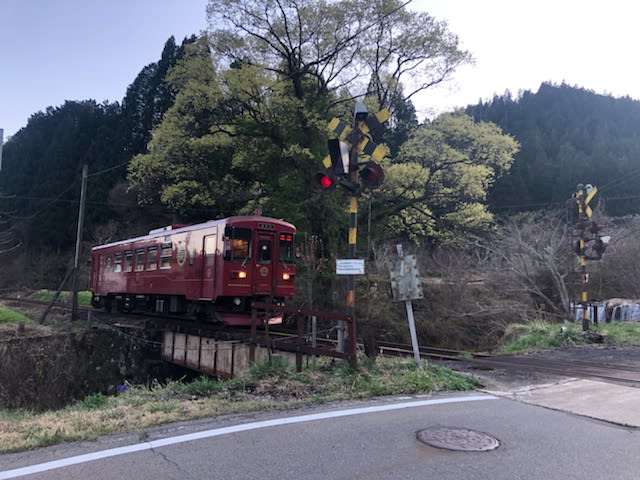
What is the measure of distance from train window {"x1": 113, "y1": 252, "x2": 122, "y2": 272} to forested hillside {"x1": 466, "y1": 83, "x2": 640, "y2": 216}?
31009 mm

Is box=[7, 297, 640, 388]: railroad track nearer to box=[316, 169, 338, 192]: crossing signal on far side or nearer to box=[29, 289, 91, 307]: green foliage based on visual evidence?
box=[316, 169, 338, 192]: crossing signal on far side

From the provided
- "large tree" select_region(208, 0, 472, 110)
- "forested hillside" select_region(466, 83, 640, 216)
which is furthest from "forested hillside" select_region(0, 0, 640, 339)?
"forested hillside" select_region(466, 83, 640, 216)

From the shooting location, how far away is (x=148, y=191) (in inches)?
1001

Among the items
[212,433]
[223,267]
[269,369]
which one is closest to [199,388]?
[269,369]

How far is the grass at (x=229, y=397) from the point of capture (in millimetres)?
5406

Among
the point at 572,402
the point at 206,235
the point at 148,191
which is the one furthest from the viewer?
the point at 148,191

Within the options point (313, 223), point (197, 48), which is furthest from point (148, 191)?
point (313, 223)

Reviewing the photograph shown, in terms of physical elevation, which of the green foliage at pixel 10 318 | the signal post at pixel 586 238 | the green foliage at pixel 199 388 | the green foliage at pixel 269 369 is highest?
the signal post at pixel 586 238

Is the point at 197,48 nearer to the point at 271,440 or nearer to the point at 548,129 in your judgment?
the point at 271,440

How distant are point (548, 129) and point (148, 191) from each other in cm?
4611

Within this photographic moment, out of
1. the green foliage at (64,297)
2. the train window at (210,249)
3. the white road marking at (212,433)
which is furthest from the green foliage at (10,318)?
the white road marking at (212,433)

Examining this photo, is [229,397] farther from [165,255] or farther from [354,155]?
[165,255]

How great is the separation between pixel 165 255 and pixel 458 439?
43.3 feet

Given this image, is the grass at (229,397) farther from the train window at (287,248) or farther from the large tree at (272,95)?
the large tree at (272,95)
